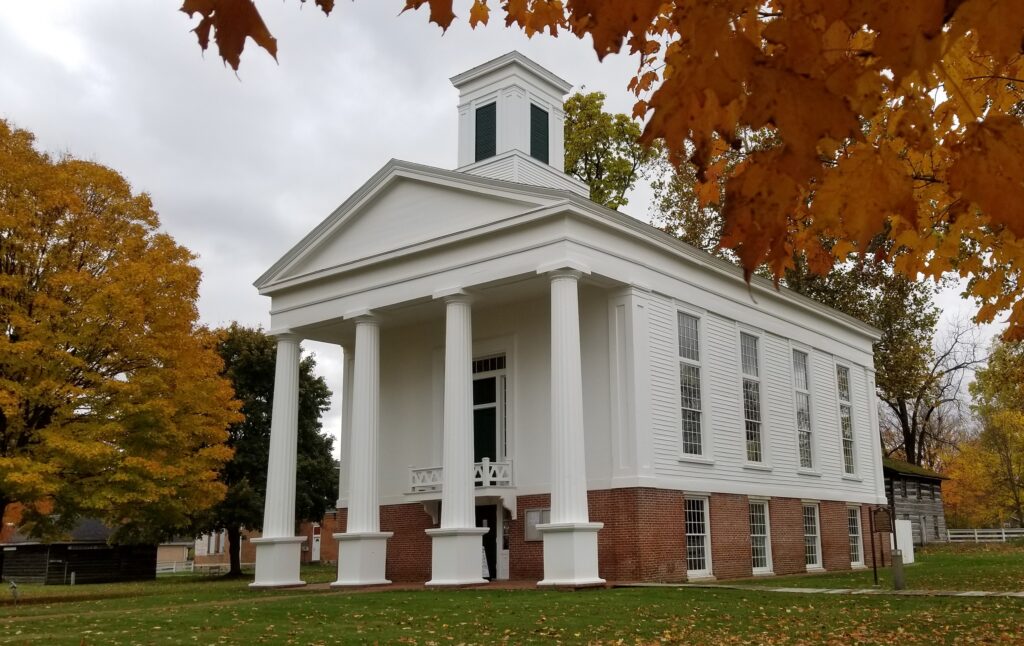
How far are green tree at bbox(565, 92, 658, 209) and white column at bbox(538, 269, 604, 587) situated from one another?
25.0m

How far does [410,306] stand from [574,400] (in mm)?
6140

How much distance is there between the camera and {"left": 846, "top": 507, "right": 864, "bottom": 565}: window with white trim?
32.0m

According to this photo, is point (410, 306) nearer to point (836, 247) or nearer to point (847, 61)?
point (836, 247)

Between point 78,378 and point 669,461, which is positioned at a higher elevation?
point 78,378

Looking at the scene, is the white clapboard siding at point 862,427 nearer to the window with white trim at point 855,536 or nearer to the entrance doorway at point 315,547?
the window with white trim at point 855,536

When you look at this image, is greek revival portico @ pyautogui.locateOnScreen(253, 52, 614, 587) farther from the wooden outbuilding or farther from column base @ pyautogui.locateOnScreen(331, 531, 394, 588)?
the wooden outbuilding

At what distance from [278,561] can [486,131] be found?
13.4 m

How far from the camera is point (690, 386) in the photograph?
1000 inches

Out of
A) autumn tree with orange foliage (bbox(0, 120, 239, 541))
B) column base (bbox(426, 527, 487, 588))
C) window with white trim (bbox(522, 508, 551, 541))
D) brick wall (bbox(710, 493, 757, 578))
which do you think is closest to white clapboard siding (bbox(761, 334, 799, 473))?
brick wall (bbox(710, 493, 757, 578))

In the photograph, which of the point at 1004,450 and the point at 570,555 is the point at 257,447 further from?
the point at 1004,450

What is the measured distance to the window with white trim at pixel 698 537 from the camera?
79.7ft

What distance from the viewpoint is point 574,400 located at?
843 inches

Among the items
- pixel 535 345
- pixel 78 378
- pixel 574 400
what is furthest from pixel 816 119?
pixel 78 378

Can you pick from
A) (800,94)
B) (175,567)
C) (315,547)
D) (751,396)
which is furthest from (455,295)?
(315,547)
